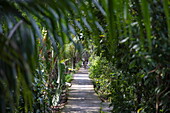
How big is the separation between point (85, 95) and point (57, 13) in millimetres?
4400

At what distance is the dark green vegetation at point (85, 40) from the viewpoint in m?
0.39

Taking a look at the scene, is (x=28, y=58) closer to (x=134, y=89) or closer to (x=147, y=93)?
(x=147, y=93)

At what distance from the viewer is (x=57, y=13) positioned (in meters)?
0.58

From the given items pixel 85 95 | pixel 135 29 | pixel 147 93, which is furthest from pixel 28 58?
pixel 85 95

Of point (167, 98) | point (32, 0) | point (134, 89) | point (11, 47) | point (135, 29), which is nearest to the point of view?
point (11, 47)

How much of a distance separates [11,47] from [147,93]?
1.57 metres

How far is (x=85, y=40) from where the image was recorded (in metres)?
0.84

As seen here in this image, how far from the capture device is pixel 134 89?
2.14 m

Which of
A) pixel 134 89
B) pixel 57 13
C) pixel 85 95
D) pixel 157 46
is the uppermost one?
pixel 57 13

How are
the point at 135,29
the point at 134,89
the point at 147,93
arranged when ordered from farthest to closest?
the point at 134,89 → the point at 147,93 → the point at 135,29

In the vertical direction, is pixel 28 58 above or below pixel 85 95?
above

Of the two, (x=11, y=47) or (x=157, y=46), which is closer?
(x=11, y=47)

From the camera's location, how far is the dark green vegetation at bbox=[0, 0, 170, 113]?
0.39 metres

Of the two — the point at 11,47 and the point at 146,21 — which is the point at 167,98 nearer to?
the point at 146,21
